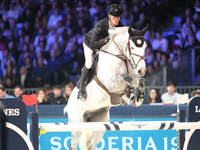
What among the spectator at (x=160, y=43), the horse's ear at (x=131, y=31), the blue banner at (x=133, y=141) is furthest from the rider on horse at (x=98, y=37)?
the spectator at (x=160, y=43)

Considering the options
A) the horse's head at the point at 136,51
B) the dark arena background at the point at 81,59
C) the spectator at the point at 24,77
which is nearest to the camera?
the horse's head at the point at 136,51

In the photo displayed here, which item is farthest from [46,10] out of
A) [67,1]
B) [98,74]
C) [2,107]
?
[2,107]

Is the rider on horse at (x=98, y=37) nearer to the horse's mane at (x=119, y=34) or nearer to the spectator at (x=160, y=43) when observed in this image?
the horse's mane at (x=119, y=34)

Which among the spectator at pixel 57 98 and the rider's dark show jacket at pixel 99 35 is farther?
the spectator at pixel 57 98

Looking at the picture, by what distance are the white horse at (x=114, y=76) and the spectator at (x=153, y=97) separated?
281 centimetres

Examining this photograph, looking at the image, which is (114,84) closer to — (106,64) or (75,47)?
(106,64)

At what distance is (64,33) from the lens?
12945 millimetres

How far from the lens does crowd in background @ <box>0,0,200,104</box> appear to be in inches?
460

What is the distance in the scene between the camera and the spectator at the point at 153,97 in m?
9.23

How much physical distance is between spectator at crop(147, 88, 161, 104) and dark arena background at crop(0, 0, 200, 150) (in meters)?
0.02

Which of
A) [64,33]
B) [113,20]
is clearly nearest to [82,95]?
[113,20]

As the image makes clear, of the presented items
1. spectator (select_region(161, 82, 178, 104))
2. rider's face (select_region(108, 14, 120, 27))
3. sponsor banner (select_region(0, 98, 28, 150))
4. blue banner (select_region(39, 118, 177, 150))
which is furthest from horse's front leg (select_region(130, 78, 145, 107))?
spectator (select_region(161, 82, 178, 104))

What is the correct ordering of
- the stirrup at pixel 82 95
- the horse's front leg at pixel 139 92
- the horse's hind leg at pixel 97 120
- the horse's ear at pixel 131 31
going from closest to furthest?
the horse's front leg at pixel 139 92 → the horse's ear at pixel 131 31 → the stirrup at pixel 82 95 → the horse's hind leg at pixel 97 120

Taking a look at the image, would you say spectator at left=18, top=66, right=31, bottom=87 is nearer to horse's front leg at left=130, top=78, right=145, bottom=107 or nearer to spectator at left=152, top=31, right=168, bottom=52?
spectator at left=152, top=31, right=168, bottom=52
